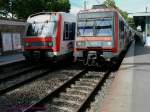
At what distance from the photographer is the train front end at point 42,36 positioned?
17.9 m

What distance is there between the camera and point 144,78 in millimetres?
13008

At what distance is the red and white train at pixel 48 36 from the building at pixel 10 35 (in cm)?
525

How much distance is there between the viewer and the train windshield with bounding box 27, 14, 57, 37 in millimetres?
18031

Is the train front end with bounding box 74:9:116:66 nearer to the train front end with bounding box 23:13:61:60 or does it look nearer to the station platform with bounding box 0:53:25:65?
the train front end with bounding box 23:13:61:60

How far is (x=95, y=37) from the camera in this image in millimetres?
17094

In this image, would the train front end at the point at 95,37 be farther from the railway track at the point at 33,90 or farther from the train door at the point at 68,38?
the railway track at the point at 33,90

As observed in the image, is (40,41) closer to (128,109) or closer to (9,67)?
(9,67)

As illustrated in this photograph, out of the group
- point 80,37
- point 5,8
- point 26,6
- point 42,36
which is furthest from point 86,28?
point 26,6

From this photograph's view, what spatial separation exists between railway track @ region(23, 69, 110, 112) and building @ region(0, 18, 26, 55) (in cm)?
988

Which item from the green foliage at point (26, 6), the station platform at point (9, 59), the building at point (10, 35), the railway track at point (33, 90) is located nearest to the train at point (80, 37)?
the railway track at point (33, 90)

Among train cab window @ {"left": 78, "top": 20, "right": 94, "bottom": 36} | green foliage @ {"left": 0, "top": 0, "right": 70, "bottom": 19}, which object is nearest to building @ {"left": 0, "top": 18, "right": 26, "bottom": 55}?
train cab window @ {"left": 78, "top": 20, "right": 94, "bottom": 36}

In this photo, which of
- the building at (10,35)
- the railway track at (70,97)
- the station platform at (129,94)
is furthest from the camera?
the building at (10,35)

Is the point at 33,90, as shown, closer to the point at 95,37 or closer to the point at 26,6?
the point at 95,37

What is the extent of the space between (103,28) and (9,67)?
5225mm
